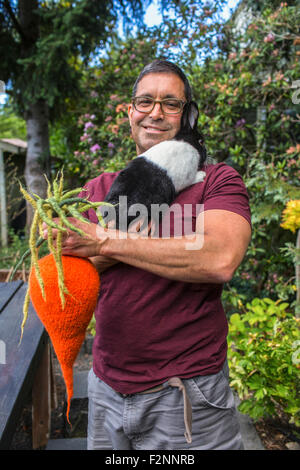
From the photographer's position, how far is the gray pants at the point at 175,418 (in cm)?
121

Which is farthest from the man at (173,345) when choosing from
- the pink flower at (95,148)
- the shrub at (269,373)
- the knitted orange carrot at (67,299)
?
the pink flower at (95,148)

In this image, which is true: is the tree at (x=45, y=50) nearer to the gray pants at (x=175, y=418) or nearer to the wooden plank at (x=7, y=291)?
the wooden plank at (x=7, y=291)

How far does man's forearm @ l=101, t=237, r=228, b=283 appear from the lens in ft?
3.43

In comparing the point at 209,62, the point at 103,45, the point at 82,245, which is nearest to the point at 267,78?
the point at 209,62

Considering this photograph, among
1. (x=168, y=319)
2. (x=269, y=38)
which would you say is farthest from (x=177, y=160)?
(x=269, y=38)

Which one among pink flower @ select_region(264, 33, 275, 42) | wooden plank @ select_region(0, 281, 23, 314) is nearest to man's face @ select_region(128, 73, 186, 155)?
wooden plank @ select_region(0, 281, 23, 314)

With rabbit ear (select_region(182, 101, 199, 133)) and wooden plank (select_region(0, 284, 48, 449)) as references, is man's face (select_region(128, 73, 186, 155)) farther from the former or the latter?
wooden plank (select_region(0, 284, 48, 449))

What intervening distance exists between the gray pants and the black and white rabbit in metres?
0.60

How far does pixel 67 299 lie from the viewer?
867mm

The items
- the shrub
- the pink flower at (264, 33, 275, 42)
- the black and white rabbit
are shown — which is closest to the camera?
the black and white rabbit

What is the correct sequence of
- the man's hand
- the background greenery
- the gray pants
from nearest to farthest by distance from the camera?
the man's hand → the gray pants → the background greenery

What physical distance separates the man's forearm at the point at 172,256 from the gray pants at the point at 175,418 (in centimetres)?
39
